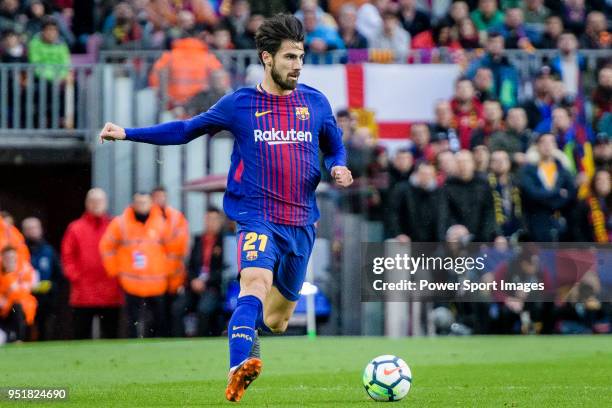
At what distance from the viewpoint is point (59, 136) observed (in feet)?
64.4

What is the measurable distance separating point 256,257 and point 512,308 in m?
8.63

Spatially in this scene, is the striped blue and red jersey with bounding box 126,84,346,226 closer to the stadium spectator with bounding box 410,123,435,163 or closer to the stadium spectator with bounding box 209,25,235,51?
the stadium spectator with bounding box 410,123,435,163

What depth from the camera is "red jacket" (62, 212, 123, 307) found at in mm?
16922

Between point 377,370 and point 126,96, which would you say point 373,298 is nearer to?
point 126,96

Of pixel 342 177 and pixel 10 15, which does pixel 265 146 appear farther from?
pixel 10 15

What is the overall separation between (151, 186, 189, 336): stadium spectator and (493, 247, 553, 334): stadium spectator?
3857 millimetres

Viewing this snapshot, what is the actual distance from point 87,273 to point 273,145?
8.19 metres

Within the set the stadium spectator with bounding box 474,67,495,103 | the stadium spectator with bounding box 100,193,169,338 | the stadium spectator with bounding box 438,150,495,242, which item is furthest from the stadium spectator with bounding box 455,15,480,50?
the stadium spectator with bounding box 100,193,169,338

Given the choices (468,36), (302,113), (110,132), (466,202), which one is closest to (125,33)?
(468,36)

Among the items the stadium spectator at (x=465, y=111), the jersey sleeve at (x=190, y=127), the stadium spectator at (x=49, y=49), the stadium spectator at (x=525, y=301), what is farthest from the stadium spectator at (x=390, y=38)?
the jersey sleeve at (x=190, y=127)

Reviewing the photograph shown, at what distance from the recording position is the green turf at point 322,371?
9.37 metres

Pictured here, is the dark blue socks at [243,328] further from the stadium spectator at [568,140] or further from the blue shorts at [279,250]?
the stadium spectator at [568,140]

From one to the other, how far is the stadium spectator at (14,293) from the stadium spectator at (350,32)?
19.4 feet

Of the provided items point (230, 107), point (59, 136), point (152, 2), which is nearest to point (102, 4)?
point (152, 2)
